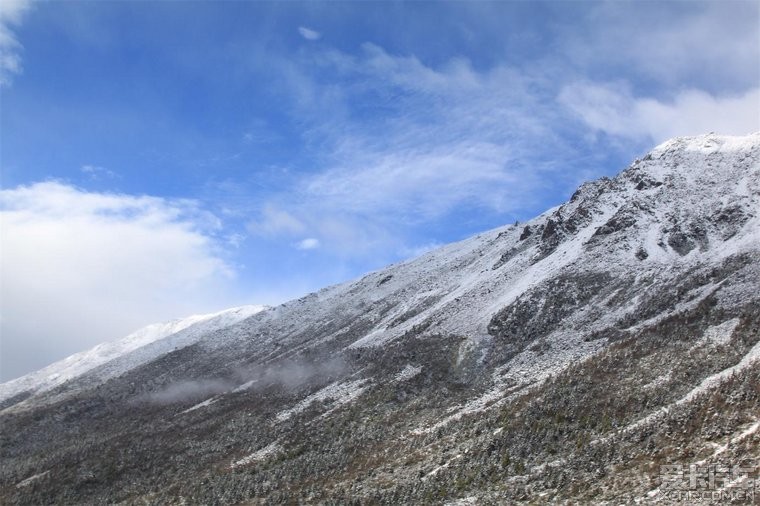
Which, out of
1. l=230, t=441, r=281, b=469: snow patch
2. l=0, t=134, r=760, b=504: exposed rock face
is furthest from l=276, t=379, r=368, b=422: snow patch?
l=230, t=441, r=281, b=469: snow patch

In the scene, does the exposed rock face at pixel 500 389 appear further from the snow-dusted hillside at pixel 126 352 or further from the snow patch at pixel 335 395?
the snow-dusted hillside at pixel 126 352

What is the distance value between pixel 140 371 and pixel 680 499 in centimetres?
11241

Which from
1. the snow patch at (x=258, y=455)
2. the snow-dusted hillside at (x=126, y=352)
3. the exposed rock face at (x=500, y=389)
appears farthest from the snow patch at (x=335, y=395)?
the snow-dusted hillside at (x=126, y=352)

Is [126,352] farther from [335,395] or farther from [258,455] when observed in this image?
[258,455]

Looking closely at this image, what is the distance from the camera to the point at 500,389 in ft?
153

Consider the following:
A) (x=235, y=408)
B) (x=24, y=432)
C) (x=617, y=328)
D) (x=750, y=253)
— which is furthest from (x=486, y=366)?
(x=24, y=432)

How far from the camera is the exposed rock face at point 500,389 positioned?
98.5 feet

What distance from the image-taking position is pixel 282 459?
44.7 m

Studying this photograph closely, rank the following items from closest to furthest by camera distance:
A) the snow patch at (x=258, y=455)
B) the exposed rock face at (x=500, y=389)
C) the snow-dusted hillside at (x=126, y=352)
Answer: the exposed rock face at (x=500, y=389), the snow patch at (x=258, y=455), the snow-dusted hillside at (x=126, y=352)

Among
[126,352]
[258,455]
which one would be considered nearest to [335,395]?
[258,455]

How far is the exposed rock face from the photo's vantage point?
1182 inches

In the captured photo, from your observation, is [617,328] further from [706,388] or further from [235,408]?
[235,408]

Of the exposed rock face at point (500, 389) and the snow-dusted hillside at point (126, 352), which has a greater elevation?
the snow-dusted hillside at point (126, 352)

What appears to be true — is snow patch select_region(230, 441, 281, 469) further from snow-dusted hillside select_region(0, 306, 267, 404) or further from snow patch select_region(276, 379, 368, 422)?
snow-dusted hillside select_region(0, 306, 267, 404)
